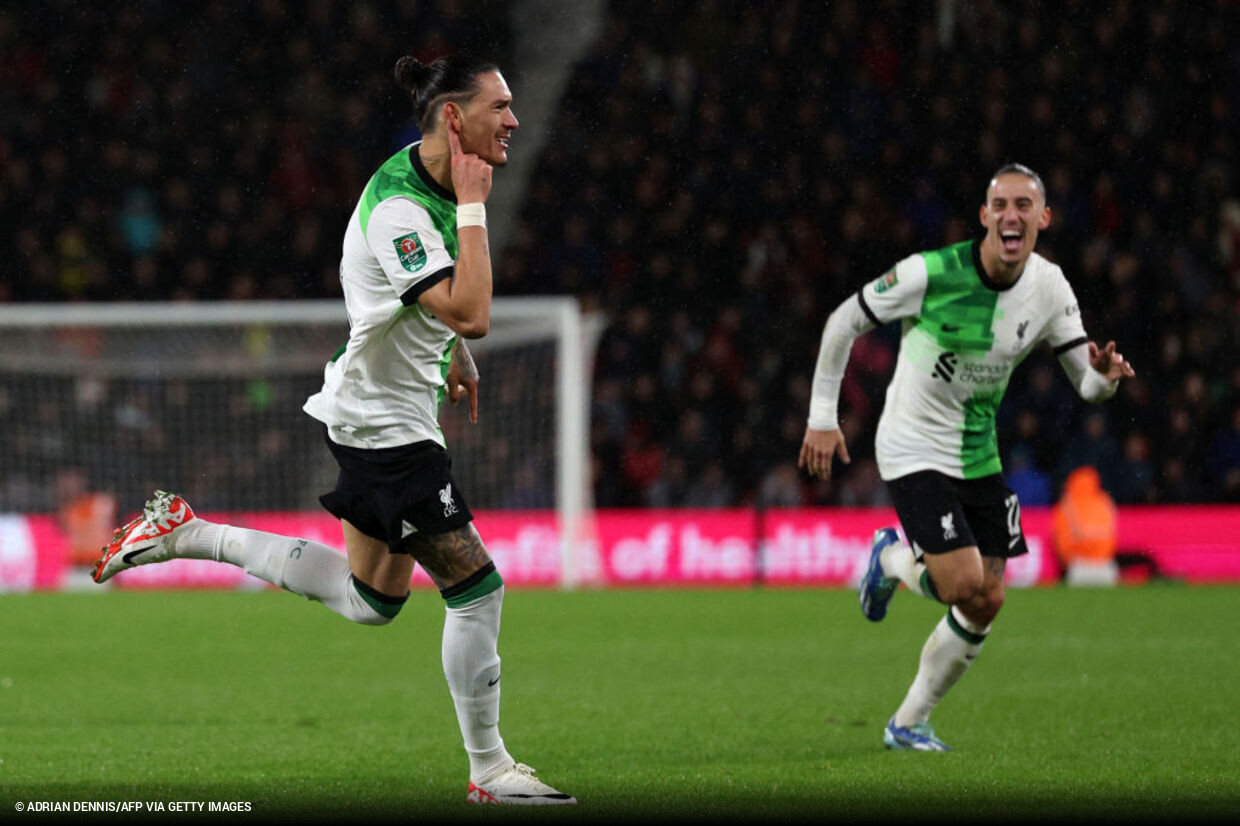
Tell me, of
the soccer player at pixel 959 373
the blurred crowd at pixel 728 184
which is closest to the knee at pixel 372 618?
the soccer player at pixel 959 373

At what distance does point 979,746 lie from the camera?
622cm

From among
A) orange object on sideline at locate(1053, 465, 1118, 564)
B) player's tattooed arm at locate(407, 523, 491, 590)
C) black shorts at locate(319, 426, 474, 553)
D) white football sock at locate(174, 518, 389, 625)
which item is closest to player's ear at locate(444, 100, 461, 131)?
black shorts at locate(319, 426, 474, 553)

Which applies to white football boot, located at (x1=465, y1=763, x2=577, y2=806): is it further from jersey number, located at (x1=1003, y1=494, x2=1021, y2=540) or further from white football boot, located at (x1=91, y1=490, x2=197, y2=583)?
jersey number, located at (x1=1003, y1=494, x2=1021, y2=540)

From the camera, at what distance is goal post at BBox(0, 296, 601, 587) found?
16203mm

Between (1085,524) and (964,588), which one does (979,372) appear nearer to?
(964,588)

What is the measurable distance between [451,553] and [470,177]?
1087mm

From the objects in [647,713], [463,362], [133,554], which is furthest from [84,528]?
[463,362]

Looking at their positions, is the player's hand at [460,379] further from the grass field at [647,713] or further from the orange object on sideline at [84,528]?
the orange object on sideline at [84,528]

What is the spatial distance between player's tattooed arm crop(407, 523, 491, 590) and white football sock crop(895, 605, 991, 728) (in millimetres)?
2084

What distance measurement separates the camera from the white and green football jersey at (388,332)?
187 inches

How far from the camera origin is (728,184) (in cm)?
1931

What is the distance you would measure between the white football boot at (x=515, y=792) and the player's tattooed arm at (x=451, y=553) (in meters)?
0.58

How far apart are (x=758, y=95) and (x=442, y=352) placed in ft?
51.1

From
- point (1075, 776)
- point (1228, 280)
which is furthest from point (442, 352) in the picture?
point (1228, 280)
